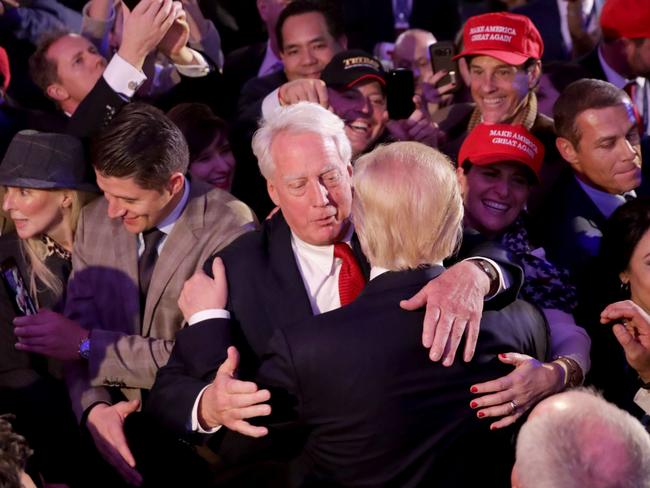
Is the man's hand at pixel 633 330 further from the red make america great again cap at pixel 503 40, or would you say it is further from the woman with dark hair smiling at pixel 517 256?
the red make america great again cap at pixel 503 40

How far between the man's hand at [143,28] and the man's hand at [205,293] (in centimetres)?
138

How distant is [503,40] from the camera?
15.0 feet

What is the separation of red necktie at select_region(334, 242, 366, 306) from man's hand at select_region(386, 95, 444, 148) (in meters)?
1.24

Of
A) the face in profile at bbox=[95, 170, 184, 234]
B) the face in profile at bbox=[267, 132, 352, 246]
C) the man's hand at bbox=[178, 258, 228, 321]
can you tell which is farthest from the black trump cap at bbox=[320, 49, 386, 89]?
the man's hand at bbox=[178, 258, 228, 321]

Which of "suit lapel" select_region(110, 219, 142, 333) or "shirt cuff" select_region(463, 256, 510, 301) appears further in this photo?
"suit lapel" select_region(110, 219, 142, 333)

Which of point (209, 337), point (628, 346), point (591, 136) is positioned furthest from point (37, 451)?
point (591, 136)

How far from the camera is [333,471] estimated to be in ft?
8.81

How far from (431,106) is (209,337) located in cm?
254

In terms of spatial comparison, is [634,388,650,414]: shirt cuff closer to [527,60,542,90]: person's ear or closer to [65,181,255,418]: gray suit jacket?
[65,181,255,418]: gray suit jacket

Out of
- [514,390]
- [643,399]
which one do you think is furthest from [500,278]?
[643,399]

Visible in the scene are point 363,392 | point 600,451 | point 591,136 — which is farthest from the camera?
point 591,136

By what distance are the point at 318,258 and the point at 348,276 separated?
5.4 inches

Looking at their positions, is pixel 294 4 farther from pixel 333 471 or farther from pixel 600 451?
pixel 600 451

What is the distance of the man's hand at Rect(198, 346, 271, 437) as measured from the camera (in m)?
2.62
